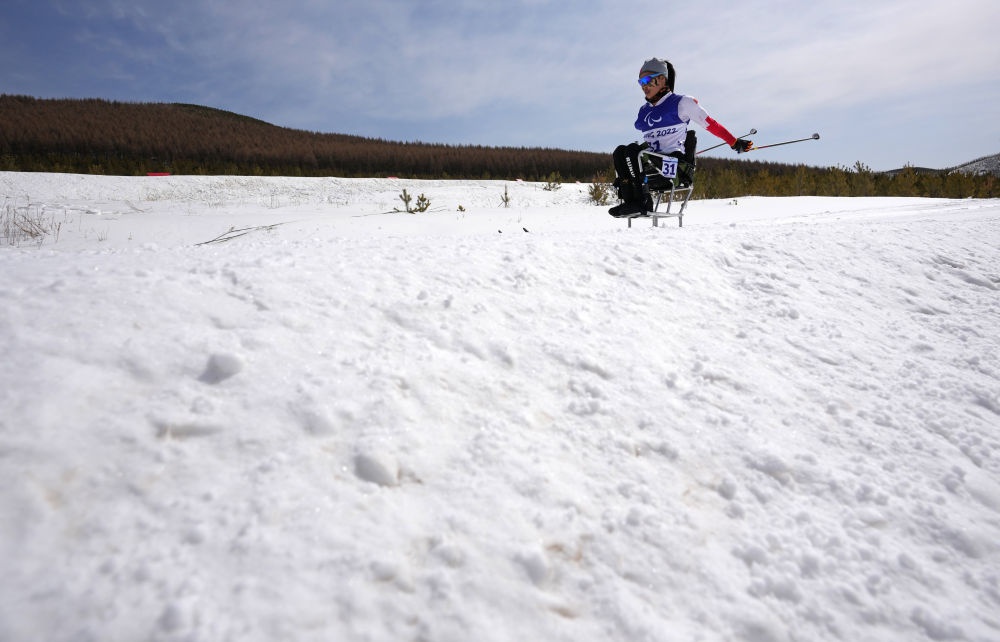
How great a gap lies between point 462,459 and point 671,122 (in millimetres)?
4394

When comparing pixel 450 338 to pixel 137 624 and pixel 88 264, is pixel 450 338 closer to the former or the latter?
pixel 137 624

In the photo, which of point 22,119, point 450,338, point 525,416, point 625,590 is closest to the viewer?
point 625,590

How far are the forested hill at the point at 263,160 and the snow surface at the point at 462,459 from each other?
40.0ft

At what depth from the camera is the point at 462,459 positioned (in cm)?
134

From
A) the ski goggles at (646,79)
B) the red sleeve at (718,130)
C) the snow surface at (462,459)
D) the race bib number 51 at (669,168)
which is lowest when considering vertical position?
the snow surface at (462,459)

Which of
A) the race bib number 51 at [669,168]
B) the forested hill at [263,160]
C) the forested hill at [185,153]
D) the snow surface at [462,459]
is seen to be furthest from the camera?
the forested hill at [185,153]

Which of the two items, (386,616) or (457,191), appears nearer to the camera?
(386,616)

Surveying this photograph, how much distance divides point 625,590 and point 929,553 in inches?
35.4

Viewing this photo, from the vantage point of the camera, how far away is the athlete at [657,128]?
456 cm

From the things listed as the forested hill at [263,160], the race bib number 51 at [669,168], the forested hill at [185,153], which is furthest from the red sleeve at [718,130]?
the forested hill at [185,153]

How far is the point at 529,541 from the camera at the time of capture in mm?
1165

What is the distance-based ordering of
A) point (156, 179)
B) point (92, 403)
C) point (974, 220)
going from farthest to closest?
point (156, 179)
point (974, 220)
point (92, 403)

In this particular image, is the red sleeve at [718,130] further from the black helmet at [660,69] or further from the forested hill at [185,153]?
the forested hill at [185,153]

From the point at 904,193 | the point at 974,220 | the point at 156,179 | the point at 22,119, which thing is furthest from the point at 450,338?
the point at 22,119
